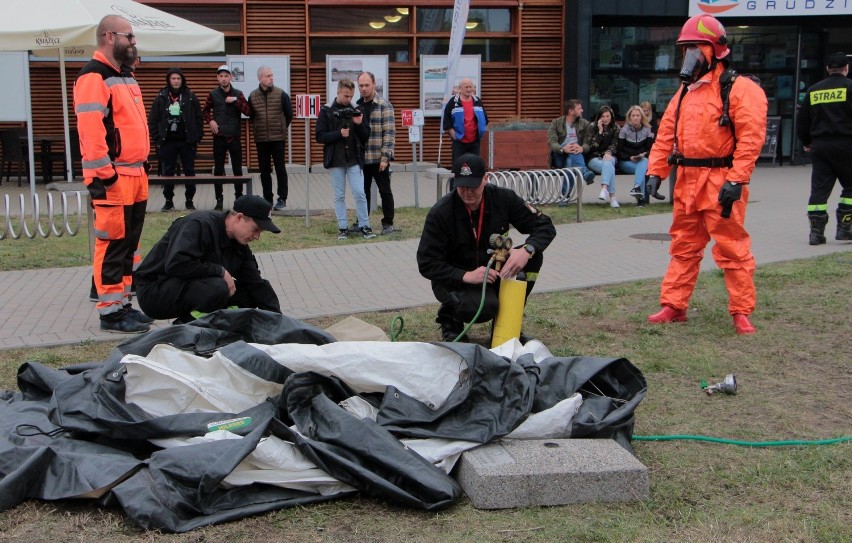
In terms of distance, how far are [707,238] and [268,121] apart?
25.3 feet

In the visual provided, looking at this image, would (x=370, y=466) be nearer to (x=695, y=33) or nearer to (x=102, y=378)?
(x=102, y=378)

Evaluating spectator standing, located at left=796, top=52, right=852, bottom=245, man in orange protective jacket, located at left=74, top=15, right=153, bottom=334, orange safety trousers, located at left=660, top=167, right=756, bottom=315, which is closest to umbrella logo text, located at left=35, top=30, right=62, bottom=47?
man in orange protective jacket, located at left=74, top=15, right=153, bottom=334

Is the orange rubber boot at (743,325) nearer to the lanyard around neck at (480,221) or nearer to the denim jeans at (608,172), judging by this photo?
the lanyard around neck at (480,221)

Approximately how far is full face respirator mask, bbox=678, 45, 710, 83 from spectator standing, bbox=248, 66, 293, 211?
302 inches

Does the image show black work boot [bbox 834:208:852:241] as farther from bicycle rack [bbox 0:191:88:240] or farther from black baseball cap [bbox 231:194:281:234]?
bicycle rack [bbox 0:191:88:240]

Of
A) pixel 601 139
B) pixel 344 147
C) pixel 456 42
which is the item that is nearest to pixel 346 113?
pixel 344 147

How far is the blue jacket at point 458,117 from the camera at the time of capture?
14.0 metres

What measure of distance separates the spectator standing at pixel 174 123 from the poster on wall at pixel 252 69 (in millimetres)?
4318

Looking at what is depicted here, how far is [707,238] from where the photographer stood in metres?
6.96

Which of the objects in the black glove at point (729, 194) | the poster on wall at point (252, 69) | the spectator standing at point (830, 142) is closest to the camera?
the black glove at point (729, 194)

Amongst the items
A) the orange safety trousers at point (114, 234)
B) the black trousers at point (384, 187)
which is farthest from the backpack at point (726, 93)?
the black trousers at point (384, 187)

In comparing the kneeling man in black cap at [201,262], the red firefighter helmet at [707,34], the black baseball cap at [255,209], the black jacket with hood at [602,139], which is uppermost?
the red firefighter helmet at [707,34]

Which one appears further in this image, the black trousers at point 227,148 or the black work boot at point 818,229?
the black trousers at point 227,148

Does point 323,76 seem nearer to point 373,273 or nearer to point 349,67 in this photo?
point 349,67
